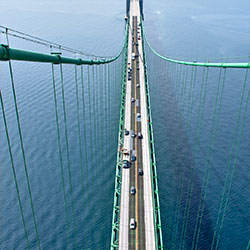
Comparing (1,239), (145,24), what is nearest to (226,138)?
(1,239)

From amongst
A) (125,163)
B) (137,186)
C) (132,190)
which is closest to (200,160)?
(125,163)

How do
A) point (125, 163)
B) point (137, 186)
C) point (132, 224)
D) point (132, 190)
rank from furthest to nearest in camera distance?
1. point (125, 163)
2. point (137, 186)
3. point (132, 190)
4. point (132, 224)

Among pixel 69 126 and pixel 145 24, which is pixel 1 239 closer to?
pixel 69 126

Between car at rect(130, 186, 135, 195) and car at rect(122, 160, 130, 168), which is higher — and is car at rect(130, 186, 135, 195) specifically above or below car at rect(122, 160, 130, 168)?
below

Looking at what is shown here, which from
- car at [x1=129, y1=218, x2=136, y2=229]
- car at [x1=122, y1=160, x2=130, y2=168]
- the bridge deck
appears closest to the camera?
the bridge deck

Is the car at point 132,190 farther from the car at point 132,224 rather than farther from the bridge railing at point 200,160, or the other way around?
the bridge railing at point 200,160

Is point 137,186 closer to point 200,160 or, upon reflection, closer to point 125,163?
point 125,163

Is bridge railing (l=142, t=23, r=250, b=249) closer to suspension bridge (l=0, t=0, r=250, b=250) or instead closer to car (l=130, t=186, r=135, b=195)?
suspension bridge (l=0, t=0, r=250, b=250)

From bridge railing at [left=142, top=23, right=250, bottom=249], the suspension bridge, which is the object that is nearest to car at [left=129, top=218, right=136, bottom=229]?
the suspension bridge
